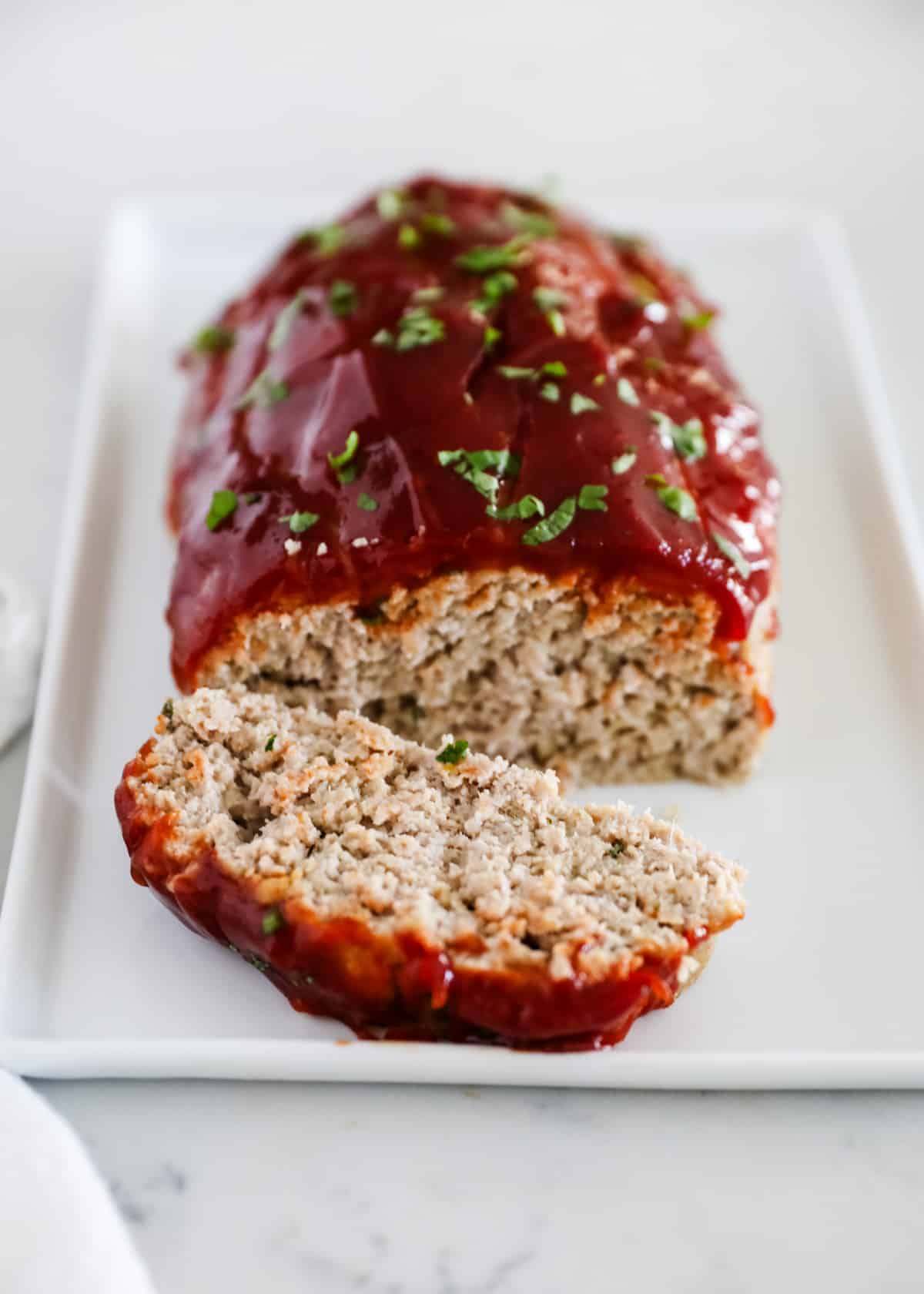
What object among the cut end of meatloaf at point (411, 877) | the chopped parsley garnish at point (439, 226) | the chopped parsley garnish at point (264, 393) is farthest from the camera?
the chopped parsley garnish at point (439, 226)

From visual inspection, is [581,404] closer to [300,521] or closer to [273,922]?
[300,521]

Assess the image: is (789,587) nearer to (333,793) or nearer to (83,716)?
(333,793)

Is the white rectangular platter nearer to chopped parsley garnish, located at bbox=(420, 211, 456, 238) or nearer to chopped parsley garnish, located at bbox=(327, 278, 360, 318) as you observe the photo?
chopped parsley garnish, located at bbox=(327, 278, 360, 318)

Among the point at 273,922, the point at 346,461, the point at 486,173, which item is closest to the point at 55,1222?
the point at 273,922

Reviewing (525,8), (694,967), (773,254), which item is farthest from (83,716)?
(525,8)

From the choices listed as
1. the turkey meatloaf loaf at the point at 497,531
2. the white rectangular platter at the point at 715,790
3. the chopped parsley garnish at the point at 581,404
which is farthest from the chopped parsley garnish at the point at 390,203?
the chopped parsley garnish at the point at 581,404

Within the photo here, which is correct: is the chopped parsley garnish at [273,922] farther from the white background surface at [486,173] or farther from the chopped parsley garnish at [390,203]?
the chopped parsley garnish at [390,203]

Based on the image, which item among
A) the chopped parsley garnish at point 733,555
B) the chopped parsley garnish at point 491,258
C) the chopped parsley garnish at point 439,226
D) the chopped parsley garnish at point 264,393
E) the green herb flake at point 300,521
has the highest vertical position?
the chopped parsley garnish at point 439,226
